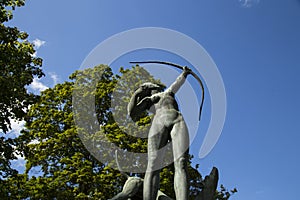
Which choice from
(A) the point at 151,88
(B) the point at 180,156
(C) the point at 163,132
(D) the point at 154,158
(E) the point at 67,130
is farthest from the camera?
(E) the point at 67,130

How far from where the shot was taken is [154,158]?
20.8ft

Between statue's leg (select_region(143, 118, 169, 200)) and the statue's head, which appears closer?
statue's leg (select_region(143, 118, 169, 200))

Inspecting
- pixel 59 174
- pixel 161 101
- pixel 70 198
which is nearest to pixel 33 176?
pixel 59 174

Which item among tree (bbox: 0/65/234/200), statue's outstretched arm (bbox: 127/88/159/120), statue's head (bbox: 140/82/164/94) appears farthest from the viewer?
tree (bbox: 0/65/234/200)

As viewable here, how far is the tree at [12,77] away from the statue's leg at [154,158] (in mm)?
8093

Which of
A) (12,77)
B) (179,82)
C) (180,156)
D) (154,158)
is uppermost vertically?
(12,77)

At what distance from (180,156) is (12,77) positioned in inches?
374

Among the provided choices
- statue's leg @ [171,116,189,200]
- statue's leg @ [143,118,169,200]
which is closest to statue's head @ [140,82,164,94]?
statue's leg @ [143,118,169,200]

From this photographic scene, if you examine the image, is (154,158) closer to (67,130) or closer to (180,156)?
(180,156)

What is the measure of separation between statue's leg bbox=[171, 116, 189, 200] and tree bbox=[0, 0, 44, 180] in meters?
8.44

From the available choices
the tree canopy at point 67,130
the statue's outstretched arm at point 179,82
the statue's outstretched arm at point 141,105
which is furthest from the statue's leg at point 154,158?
the tree canopy at point 67,130

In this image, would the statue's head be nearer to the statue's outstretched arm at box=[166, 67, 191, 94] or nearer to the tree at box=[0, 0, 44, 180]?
the statue's outstretched arm at box=[166, 67, 191, 94]

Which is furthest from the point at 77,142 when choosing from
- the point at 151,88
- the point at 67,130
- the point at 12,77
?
Answer: the point at 151,88

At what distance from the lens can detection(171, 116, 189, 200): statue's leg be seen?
5824mm
